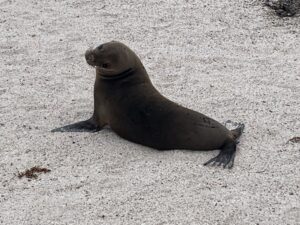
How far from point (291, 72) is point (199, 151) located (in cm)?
185

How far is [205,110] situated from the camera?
544 cm

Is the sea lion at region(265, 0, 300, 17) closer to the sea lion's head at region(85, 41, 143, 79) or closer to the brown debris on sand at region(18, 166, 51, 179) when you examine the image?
the sea lion's head at region(85, 41, 143, 79)

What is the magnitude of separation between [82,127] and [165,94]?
0.99 metres

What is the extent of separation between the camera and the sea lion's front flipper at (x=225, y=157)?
4.54 metres

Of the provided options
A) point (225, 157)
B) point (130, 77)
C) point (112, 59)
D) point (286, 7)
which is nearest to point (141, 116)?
point (130, 77)

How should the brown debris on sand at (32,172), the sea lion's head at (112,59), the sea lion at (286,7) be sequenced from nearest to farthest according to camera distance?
1. the brown debris on sand at (32,172)
2. the sea lion's head at (112,59)
3. the sea lion at (286,7)

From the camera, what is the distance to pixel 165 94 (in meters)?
5.80

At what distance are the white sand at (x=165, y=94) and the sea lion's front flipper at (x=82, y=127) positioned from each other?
116 millimetres

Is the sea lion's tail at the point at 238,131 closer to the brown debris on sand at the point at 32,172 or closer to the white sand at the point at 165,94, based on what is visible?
the white sand at the point at 165,94

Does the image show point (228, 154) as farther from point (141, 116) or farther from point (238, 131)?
point (141, 116)

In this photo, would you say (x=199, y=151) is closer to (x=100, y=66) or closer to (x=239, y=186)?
(x=239, y=186)

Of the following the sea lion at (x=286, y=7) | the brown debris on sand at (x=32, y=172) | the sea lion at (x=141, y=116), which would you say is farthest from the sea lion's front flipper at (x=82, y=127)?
the sea lion at (x=286, y=7)

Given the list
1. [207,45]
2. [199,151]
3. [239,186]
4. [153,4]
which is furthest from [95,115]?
[153,4]

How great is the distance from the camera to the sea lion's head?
4.93 meters
